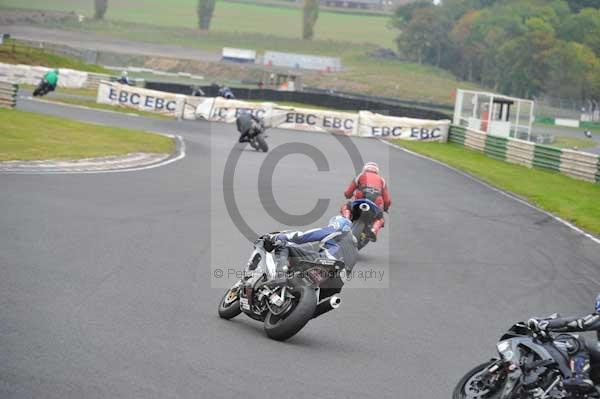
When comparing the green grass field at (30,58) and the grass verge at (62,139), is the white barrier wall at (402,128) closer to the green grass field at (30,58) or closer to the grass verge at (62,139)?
the grass verge at (62,139)

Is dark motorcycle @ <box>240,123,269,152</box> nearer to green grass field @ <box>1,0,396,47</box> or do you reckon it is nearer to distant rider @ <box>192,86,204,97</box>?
distant rider @ <box>192,86,204,97</box>

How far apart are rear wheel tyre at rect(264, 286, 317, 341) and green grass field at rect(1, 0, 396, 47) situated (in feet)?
388

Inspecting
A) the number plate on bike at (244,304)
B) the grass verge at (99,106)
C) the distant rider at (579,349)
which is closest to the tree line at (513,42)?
the grass verge at (99,106)

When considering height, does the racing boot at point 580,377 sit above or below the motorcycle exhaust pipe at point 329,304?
above

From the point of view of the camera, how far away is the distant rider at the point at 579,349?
21.5 feet

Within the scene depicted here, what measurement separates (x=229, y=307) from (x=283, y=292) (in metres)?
0.87

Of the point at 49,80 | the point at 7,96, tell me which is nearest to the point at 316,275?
the point at 7,96

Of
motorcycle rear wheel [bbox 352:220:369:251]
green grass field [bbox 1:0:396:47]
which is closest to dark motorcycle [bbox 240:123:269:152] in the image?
motorcycle rear wheel [bbox 352:220:369:251]

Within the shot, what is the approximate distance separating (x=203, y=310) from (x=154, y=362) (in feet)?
7.59

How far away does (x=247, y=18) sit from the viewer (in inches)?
5625

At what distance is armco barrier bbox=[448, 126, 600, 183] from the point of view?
1134 inches

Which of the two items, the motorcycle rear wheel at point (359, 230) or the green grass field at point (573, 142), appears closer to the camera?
the motorcycle rear wheel at point (359, 230)

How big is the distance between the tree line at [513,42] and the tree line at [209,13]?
1212cm

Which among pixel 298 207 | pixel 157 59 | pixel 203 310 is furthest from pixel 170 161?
pixel 157 59
